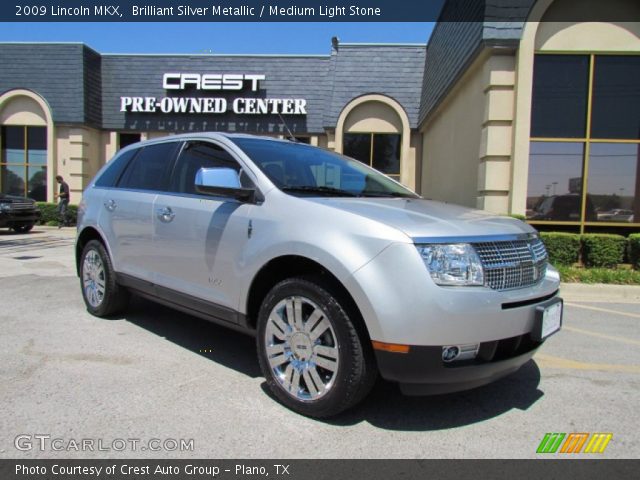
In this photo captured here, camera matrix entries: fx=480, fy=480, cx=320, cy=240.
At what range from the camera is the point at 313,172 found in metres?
3.80

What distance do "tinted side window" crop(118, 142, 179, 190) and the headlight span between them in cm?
263

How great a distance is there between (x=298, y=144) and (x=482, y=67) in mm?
6774

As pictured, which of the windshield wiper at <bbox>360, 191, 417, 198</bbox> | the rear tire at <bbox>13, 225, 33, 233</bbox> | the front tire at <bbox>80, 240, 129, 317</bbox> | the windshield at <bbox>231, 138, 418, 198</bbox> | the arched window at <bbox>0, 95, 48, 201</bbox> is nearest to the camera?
the windshield at <bbox>231, 138, 418, 198</bbox>

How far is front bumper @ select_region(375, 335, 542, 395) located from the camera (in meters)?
2.55

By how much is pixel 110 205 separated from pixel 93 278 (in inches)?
34.4

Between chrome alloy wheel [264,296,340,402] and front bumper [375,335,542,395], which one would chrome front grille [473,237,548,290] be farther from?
chrome alloy wheel [264,296,340,402]

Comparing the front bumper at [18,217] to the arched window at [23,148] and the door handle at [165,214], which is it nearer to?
the arched window at [23,148]

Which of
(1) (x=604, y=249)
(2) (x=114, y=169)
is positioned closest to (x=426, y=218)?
(2) (x=114, y=169)

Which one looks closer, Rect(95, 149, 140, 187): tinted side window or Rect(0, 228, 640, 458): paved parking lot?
Rect(0, 228, 640, 458): paved parking lot

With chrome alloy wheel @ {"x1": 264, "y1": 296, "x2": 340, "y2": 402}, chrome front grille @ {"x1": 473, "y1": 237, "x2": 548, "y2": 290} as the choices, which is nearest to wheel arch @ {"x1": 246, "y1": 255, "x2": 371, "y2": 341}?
chrome alloy wheel @ {"x1": 264, "y1": 296, "x2": 340, "y2": 402}

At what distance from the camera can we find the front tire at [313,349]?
2695 millimetres
